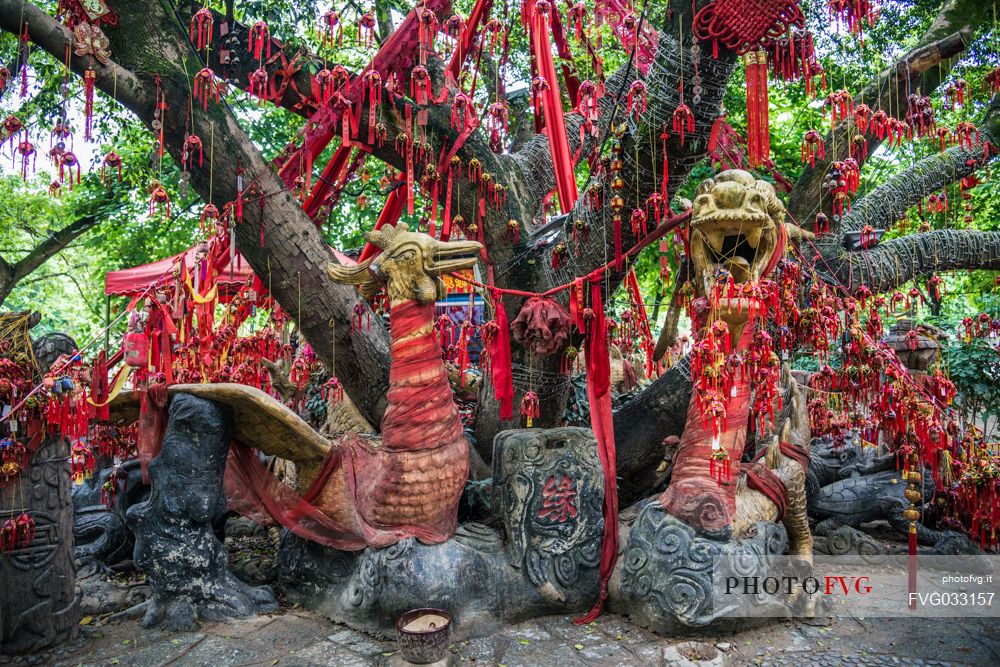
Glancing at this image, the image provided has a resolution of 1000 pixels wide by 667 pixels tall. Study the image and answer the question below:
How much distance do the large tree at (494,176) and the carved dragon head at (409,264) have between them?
1.77ft

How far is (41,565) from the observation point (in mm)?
3621

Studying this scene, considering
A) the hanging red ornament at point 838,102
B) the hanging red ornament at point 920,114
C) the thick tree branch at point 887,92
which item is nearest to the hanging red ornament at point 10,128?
the hanging red ornament at point 838,102

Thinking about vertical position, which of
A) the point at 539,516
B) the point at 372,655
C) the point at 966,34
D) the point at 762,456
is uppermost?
the point at 966,34

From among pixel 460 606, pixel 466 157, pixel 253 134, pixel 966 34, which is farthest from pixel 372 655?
pixel 253 134

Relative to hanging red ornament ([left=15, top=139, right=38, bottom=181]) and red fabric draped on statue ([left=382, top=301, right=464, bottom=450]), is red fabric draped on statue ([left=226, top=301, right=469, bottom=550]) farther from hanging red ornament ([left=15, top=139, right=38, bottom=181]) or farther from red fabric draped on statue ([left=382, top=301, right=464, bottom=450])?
hanging red ornament ([left=15, top=139, right=38, bottom=181])

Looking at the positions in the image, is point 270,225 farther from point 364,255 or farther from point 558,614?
point 558,614

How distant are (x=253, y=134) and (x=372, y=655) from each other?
8.11 metres

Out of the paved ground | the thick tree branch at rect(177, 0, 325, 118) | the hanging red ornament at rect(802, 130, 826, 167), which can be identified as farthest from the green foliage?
the thick tree branch at rect(177, 0, 325, 118)

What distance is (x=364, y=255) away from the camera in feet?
16.3

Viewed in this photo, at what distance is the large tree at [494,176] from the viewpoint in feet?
12.0

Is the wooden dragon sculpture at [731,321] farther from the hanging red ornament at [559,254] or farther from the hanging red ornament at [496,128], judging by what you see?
the hanging red ornament at [496,128]

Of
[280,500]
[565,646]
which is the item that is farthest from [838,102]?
[280,500]

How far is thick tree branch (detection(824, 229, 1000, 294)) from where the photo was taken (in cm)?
598

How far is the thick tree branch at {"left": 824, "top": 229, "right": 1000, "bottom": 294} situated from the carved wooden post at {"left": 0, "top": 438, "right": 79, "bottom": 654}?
6.09 metres
